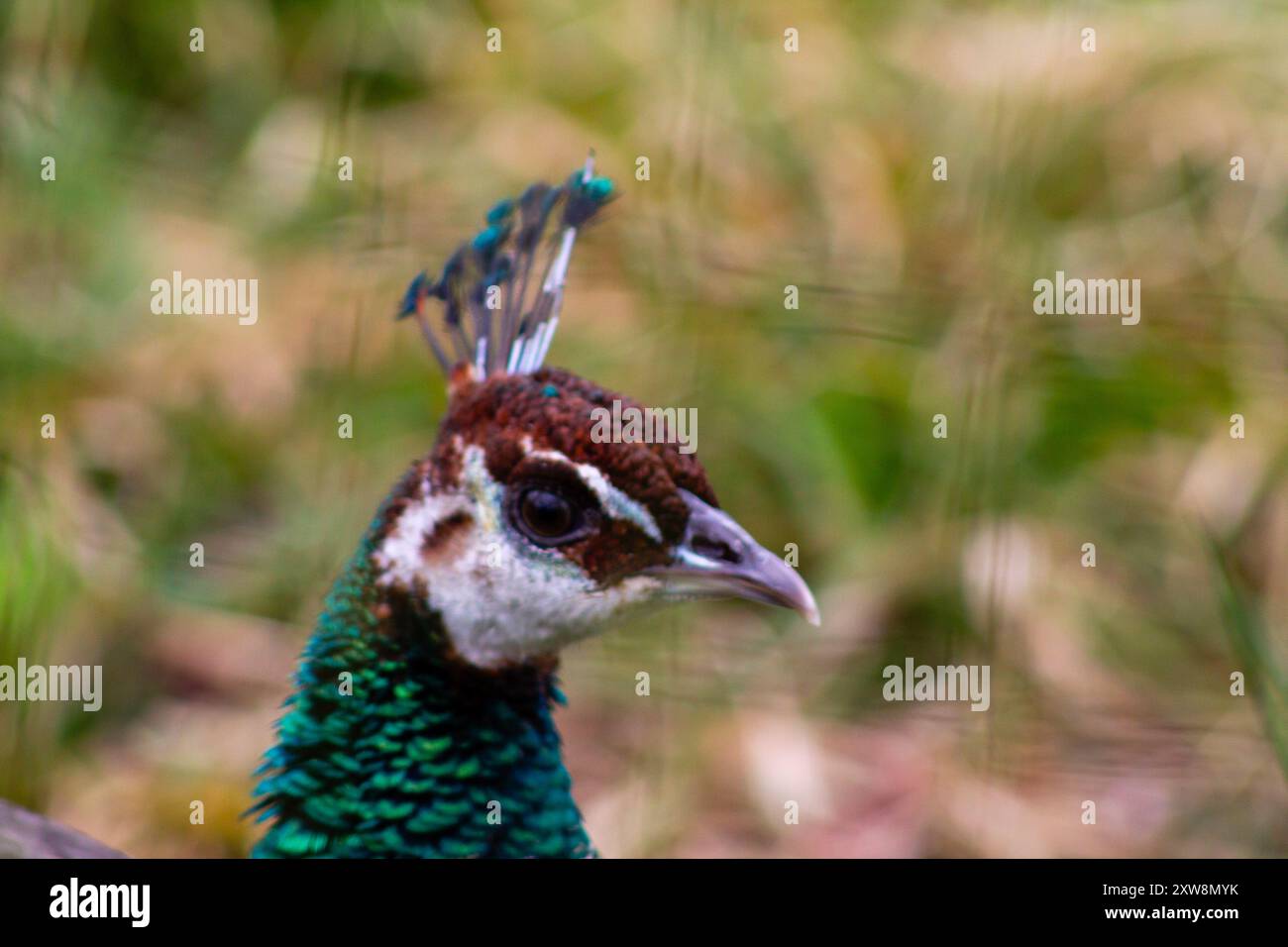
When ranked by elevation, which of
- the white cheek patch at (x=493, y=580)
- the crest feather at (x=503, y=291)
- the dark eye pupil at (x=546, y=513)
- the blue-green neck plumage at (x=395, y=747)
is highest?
the crest feather at (x=503, y=291)

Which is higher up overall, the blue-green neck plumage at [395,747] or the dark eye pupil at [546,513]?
the dark eye pupil at [546,513]

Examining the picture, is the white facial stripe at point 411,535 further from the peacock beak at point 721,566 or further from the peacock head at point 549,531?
the peacock beak at point 721,566

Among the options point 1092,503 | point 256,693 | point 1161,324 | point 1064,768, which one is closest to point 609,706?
point 256,693

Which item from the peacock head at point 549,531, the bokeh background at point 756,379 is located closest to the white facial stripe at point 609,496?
the peacock head at point 549,531

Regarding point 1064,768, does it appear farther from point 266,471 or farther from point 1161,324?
point 266,471

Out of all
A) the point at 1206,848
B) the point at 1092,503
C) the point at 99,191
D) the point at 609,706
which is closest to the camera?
the point at 1206,848

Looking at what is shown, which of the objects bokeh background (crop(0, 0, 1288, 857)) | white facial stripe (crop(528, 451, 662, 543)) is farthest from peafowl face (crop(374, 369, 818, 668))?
bokeh background (crop(0, 0, 1288, 857))

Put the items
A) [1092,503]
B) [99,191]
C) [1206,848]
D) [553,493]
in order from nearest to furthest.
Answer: [553,493] → [1206,848] → [1092,503] → [99,191]
